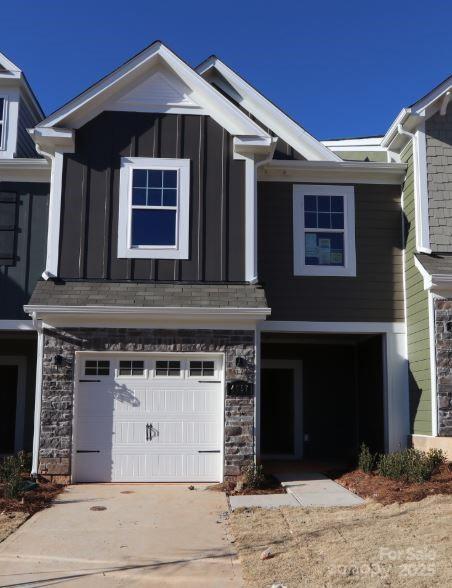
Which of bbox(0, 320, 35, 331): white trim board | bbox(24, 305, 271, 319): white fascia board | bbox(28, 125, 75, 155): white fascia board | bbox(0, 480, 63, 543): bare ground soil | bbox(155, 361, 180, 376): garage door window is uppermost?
bbox(28, 125, 75, 155): white fascia board

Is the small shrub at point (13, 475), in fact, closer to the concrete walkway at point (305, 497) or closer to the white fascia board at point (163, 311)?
the white fascia board at point (163, 311)

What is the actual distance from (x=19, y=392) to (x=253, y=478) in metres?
6.11

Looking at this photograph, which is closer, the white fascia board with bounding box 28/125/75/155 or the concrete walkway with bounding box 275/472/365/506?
the concrete walkway with bounding box 275/472/365/506

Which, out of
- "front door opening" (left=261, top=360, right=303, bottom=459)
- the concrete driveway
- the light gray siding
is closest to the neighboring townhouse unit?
the light gray siding

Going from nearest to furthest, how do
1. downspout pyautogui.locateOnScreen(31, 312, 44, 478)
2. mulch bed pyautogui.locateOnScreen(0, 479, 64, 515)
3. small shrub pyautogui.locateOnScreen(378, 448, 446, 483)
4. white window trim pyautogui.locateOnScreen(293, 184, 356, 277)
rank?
1. mulch bed pyautogui.locateOnScreen(0, 479, 64, 515)
2. small shrub pyautogui.locateOnScreen(378, 448, 446, 483)
3. downspout pyautogui.locateOnScreen(31, 312, 44, 478)
4. white window trim pyautogui.locateOnScreen(293, 184, 356, 277)

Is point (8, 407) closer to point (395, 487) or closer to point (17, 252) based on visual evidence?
point (17, 252)

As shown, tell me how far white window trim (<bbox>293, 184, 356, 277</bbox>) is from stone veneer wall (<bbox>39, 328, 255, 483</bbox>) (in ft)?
7.71

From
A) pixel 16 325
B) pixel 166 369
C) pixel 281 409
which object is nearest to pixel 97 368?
pixel 166 369

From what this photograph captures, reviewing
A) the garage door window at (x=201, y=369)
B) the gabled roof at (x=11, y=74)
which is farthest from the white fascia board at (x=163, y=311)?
the gabled roof at (x=11, y=74)

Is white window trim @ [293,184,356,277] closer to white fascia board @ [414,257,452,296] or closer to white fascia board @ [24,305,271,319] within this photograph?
white fascia board @ [414,257,452,296]

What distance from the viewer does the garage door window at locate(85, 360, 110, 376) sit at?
10.8 metres

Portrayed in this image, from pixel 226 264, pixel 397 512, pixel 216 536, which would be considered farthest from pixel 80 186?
pixel 397 512

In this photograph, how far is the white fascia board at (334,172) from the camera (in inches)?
489

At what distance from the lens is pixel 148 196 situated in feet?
37.7
